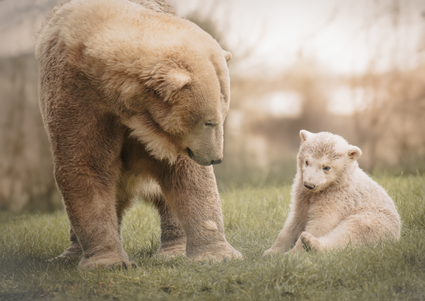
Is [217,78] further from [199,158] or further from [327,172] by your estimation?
[327,172]

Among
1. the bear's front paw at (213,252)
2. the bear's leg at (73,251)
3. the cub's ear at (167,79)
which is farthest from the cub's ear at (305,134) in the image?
the bear's leg at (73,251)

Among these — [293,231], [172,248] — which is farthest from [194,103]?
[172,248]

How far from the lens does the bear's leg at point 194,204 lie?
2.51m

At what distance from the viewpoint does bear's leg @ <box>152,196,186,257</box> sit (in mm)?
3098

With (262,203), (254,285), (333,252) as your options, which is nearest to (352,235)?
(333,252)

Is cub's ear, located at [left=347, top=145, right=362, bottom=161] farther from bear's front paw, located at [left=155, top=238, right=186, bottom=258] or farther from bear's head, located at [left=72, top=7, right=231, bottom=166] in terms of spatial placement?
bear's front paw, located at [left=155, top=238, right=186, bottom=258]

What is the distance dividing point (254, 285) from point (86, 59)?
1.41 m

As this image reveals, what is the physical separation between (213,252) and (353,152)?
107 centimetres

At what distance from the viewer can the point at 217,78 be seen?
7.01ft

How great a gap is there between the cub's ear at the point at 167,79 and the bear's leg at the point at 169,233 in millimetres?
1411

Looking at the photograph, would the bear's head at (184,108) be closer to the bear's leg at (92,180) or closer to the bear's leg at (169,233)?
the bear's leg at (92,180)

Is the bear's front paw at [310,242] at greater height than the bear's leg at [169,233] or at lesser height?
greater

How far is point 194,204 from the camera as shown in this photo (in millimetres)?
2527

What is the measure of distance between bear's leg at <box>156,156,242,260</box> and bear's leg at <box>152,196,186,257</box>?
558 millimetres
